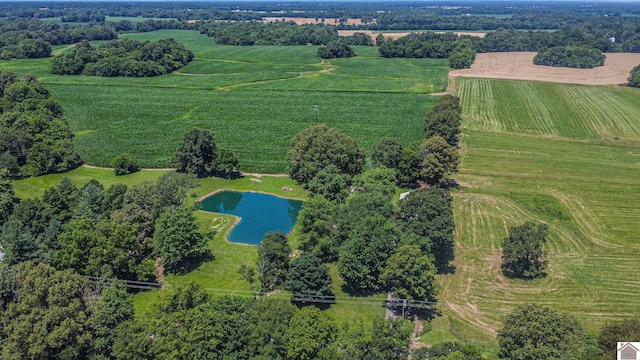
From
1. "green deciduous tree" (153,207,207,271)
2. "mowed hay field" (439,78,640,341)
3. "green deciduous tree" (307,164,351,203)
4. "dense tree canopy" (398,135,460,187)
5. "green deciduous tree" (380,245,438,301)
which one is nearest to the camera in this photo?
"green deciduous tree" (380,245,438,301)

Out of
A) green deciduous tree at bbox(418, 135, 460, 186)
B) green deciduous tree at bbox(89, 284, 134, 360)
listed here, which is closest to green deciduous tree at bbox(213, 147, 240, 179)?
green deciduous tree at bbox(418, 135, 460, 186)

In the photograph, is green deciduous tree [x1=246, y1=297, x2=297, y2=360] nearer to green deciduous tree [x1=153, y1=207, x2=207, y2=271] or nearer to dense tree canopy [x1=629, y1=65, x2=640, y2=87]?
green deciduous tree [x1=153, y1=207, x2=207, y2=271]

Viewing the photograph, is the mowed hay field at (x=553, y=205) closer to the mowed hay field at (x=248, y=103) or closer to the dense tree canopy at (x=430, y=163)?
the dense tree canopy at (x=430, y=163)

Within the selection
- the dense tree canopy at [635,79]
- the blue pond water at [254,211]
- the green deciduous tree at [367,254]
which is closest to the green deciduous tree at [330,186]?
the blue pond water at [254,211]

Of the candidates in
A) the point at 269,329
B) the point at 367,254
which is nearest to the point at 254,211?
the point at 367,254

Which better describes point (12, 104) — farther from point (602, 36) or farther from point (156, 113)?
point (602, 36)

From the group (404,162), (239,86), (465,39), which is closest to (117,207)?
(404,162)
